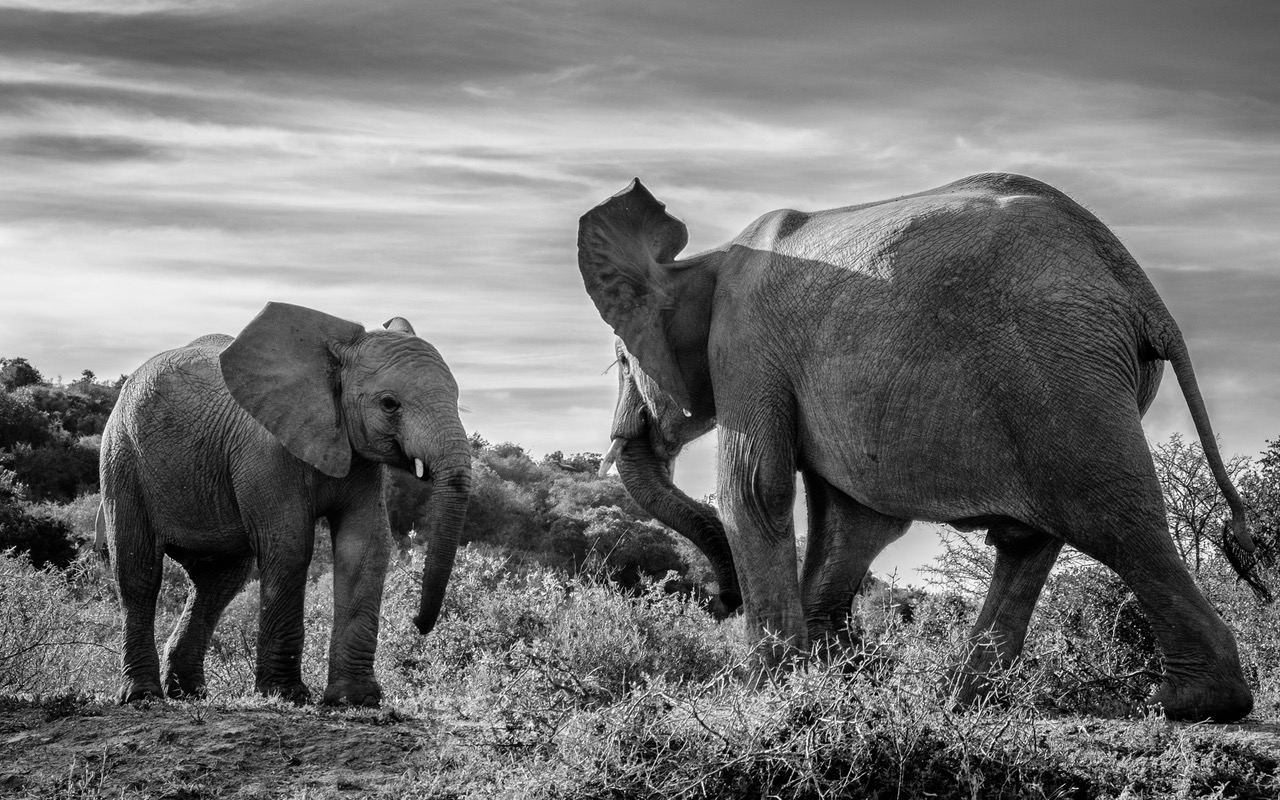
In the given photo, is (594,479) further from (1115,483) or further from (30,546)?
(1115,483)

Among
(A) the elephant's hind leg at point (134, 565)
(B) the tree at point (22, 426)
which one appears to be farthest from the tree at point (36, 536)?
(A) the elephant's hind leg at point (134, 565)

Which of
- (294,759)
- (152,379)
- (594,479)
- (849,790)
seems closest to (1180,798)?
(849,790)

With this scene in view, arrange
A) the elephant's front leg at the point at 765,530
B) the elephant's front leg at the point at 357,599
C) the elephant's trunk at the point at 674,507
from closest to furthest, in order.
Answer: the elephant's front leg at the point at 765,530
the elephant's trunk at the point at 674,507
the elephant's front leg at the point at 357,599

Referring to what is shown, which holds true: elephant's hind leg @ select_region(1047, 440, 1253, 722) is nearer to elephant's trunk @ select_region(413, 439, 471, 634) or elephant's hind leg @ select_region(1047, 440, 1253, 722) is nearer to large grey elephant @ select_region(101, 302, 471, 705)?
elephant's trunk @ select_region(413, 439, 471, 634)

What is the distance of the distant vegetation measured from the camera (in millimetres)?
5078

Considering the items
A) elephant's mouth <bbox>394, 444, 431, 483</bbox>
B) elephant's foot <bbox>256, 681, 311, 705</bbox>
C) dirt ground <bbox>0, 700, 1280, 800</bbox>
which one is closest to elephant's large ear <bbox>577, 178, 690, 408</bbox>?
elephant's mouth <bbox>394, 444, 431, 483</bbox>

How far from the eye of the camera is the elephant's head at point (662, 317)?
737 centimetres

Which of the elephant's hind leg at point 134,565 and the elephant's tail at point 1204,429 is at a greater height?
the elephant's tail at point 1204,429

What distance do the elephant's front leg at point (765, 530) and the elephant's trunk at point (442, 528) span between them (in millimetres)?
2191

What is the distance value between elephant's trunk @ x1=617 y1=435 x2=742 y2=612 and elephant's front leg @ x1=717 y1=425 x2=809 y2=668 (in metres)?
0.59

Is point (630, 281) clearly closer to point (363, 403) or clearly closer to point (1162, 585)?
point (363, 403)

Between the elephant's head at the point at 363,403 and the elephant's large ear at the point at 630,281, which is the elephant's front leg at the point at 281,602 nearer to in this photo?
the elephant's head at the point at 363,403

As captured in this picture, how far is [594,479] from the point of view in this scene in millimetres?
28156

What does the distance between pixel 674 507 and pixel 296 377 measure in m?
2.80
